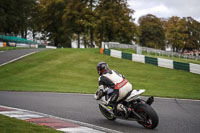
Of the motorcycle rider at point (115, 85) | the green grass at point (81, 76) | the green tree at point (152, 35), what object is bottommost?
the green grass at point (81, 76)

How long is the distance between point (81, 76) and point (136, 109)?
14.2 meters

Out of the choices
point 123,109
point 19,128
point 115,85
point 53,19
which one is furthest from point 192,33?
point 19,128

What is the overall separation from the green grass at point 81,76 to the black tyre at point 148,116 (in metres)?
6.90

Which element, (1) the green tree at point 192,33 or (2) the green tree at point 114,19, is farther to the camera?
(1) the green tree at point 192,33

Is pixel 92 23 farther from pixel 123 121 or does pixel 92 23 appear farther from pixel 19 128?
pixel 19 128

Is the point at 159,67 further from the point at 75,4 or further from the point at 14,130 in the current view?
the point at 75,4

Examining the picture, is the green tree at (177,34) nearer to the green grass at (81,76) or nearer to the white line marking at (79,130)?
the green grass at (81,76)

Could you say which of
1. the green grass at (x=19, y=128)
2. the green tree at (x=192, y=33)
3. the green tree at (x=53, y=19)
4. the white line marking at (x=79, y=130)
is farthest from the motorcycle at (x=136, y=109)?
the green tree at (x=192, y=33)

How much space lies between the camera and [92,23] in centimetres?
5141

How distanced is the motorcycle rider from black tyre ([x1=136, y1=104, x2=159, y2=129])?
17.9 inches

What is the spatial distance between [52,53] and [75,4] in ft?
82.8

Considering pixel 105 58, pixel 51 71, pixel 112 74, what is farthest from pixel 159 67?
pixel 112 74

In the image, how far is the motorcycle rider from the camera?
704cm

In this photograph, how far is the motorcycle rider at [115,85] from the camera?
7.04m
